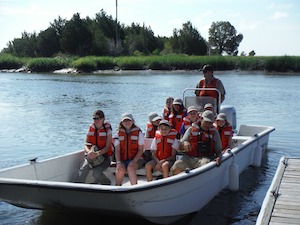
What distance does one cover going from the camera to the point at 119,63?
4797 centimetres

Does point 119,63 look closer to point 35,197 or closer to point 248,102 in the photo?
point 248,102

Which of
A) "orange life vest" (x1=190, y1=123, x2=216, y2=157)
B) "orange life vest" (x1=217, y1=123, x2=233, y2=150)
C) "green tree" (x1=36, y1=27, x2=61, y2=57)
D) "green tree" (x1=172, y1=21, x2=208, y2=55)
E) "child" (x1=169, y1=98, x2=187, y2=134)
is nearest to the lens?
"orange life vest" (x1=190, y1=123, x2=216, y2=157)

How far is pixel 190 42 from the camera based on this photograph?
66.1 meters

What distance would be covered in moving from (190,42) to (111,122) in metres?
52.3

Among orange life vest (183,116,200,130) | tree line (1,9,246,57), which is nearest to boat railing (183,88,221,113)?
orange life vest (183,116,200,130)

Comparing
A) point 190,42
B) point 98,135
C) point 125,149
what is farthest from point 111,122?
point 190,42

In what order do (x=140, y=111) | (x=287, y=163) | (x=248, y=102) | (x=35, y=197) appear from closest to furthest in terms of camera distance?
1. (x=35, y=197)
2. (x=287, y=163)
3. (x=140, y=111)
4. (x=248, y=102)

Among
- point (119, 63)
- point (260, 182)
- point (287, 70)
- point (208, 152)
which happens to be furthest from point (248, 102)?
point (119, 63)

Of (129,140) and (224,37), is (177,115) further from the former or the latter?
(224,37)

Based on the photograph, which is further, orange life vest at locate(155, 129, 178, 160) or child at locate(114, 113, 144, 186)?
orange life vest at locate(155, 129, 178, 160)

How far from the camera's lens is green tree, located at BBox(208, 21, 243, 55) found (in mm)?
90312

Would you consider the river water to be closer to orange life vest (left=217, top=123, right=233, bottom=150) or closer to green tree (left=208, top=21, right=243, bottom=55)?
orange life vest (left=217, top=123, right=233, bottom=150)

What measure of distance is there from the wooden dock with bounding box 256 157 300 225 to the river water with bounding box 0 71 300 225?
70 cm

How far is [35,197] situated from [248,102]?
16207 mm
